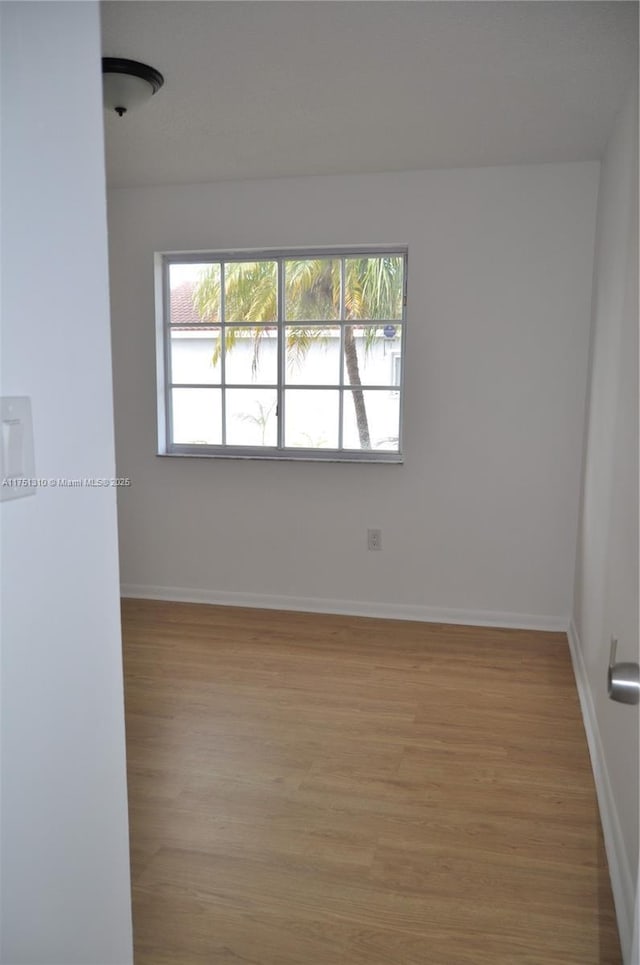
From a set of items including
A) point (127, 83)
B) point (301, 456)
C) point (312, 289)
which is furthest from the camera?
point (301, 456)

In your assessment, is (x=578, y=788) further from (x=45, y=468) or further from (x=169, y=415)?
(x=169, y=415)

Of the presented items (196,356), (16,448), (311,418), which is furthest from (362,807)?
(196,356)

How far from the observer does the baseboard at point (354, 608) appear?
13.1 feet

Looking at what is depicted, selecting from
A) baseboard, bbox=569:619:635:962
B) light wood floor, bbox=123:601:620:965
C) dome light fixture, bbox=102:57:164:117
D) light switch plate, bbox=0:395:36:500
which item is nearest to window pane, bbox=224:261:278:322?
dome light fixture, bbox=102:57:164:117

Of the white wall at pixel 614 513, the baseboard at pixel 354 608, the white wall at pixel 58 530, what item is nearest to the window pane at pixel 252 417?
the baseboard at pixel 354 608

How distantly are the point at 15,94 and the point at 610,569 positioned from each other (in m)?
2.15

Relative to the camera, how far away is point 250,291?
13.8ft

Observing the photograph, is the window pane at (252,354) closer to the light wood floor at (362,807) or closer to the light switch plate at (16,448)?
the light wood floor at (362,807)

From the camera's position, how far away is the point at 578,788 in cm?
242

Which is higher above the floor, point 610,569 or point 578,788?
point 610,569

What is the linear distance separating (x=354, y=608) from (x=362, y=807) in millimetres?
1922

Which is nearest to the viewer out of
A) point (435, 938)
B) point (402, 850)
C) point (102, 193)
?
point (102, 193)

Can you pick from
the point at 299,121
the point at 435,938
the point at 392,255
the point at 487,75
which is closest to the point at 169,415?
the point at 392,255

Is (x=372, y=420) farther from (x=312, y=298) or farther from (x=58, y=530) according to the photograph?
(x=58, y=530)
